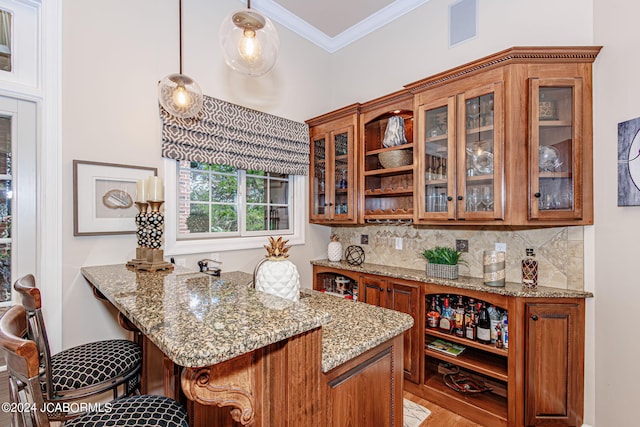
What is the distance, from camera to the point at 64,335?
1949 mm

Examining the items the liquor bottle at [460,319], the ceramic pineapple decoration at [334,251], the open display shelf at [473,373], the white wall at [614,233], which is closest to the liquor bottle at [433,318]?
the open display shelf at [473,373]

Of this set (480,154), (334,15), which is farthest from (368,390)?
(334,15)

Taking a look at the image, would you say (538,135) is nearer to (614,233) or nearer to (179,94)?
(614,233)

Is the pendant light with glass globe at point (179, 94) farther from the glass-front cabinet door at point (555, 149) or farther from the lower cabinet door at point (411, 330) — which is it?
the glass-front cabinet door at point (555, 149)

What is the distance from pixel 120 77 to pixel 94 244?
4.00 feet

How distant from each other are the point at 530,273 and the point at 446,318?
70 centimetres

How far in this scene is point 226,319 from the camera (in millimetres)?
834

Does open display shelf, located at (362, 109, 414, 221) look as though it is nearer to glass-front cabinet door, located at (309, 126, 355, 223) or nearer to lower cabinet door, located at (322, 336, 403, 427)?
glass-front cabinet door, located at (309, 126, 355, 223)

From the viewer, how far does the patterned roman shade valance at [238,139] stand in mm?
2404

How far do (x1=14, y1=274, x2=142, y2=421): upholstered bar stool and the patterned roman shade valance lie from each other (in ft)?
4.50

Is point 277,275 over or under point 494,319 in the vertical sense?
over

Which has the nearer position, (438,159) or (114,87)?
(114,87)

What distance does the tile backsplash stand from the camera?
82.4 inches

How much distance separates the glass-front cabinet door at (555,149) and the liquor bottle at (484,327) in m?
0.79
